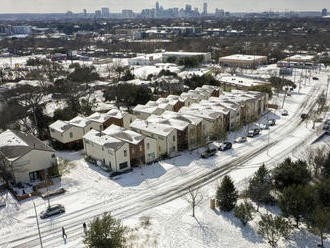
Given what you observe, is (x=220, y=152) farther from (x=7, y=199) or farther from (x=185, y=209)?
(x=7, y=199)

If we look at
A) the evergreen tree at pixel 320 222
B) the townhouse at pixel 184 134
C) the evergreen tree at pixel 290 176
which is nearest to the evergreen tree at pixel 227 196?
the evergreen tree at pixel 290 176

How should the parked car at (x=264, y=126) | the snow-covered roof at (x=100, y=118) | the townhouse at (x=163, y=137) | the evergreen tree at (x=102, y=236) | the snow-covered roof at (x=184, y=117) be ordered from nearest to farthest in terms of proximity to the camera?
the evergreen tree at (x=102, y=236) → the townhouse at (x=163, y=137) → the snow-covered roof at (x=184, y=117) → the snow-covered roof at (x=100, y=118) → the parked car at (x=264, y=126)

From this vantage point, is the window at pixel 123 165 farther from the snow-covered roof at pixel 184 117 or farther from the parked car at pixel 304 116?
the parked car at pixel 304 116

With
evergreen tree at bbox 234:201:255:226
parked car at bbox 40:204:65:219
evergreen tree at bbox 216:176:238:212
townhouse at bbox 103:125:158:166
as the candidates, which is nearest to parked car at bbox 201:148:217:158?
townhouse at bbox 103:125:158:166

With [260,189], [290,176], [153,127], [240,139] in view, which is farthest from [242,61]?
[260,189]

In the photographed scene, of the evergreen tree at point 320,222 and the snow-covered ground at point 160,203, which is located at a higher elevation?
the evergreen tree at point 320,222

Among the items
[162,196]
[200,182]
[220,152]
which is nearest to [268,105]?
[220,152]

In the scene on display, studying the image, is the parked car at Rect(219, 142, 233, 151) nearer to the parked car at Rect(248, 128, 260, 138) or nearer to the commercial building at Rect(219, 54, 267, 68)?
the parked car at Rect(248, 128, 260, 138)
